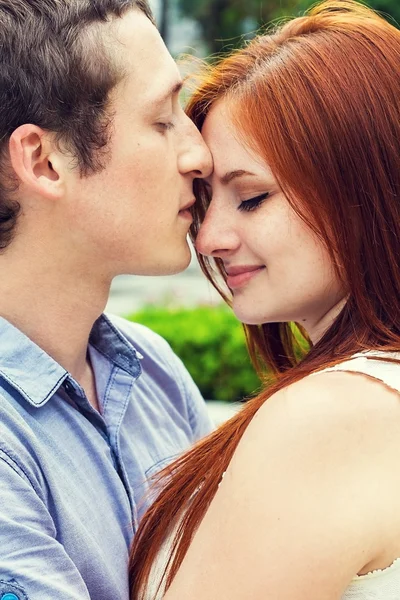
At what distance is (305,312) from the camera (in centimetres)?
225

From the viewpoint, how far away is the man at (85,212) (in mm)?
2176

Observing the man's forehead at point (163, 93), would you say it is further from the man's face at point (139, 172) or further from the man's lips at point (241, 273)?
the man's lips at point (241, 273)

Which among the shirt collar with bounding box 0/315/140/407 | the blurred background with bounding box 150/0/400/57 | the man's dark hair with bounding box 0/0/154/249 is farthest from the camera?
the blurred background with bounding box 150/0/400/57

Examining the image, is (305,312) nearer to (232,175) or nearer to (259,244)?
(259,244)

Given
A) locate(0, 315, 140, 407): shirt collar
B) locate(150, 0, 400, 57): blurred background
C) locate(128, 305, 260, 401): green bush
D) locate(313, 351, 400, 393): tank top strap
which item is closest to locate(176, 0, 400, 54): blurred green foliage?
locate(150, 0, 400, 57): blurred background

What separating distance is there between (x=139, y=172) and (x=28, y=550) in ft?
3.32

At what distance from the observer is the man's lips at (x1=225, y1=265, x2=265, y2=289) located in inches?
89.5

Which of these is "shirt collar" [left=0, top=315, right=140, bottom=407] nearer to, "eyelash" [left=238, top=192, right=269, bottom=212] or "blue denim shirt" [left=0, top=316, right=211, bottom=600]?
"blue denim shirt" [left=0, top=316, right=211, bottom=600]

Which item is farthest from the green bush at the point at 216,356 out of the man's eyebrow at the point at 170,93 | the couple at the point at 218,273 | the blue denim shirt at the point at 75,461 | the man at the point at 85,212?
the man's eyebrow at the point at 170,93

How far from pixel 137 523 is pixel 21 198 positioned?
884 millimetres

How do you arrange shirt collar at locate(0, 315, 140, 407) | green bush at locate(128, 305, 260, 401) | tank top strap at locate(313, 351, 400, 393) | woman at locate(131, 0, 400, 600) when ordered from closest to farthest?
woman at locate(131, 0, 400, 600) → tank top strap at locate(313, 351, 400, 393) → shirt collar at locate(0, 315, 140, 407) → green bush at locate(128, 305, 260, 401)

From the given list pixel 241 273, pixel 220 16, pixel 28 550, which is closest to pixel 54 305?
pixel 241 273

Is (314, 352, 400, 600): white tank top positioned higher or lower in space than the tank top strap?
lower

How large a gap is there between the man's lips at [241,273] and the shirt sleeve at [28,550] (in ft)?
2.42
